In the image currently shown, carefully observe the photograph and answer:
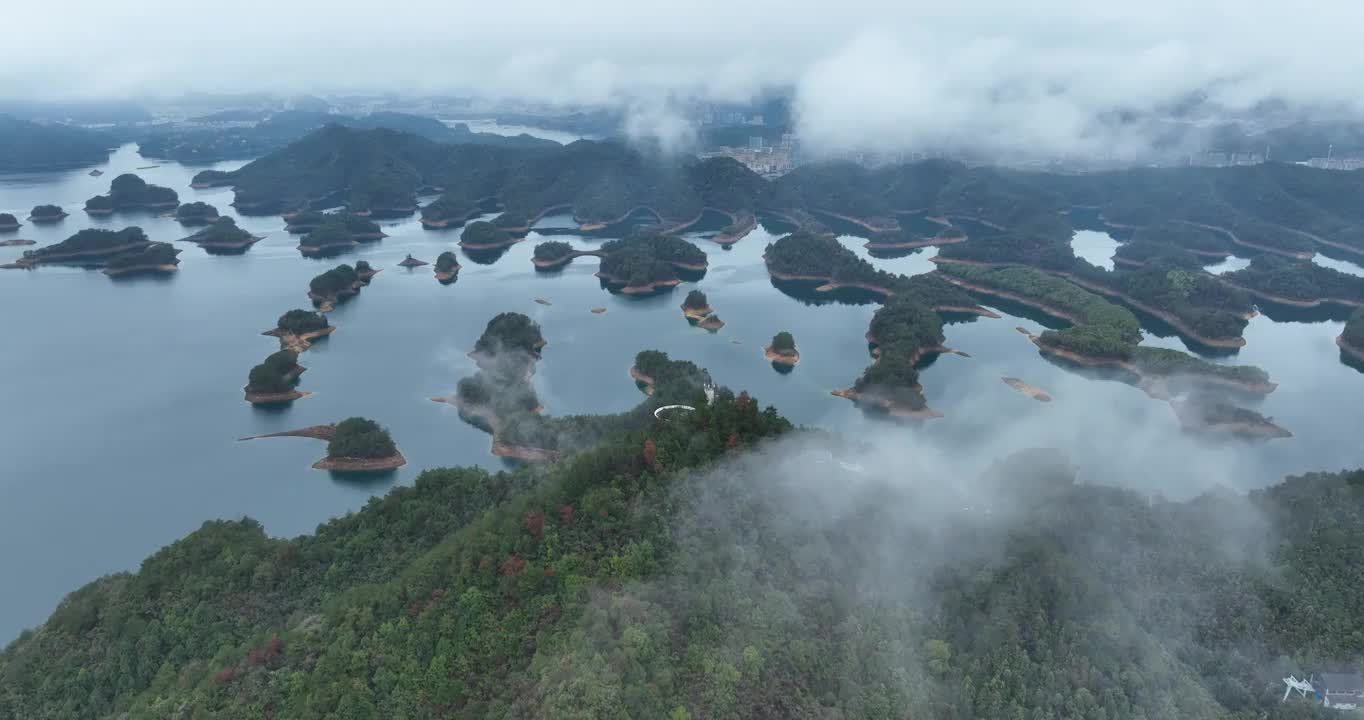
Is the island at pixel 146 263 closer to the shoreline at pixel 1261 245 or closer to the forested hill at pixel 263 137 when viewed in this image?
the forested hill at pixel 263 137

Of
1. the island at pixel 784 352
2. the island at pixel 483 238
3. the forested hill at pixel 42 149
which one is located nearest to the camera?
the island at pixel 784 352

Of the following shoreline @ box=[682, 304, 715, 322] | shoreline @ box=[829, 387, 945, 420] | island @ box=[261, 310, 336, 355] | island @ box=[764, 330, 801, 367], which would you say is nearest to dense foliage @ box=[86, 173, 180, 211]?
island @ box=[261, 310, 336, 355]

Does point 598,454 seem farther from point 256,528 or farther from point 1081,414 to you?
point 1081,414

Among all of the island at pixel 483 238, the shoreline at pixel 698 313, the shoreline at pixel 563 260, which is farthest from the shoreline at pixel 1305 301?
the island at pixel 483 238

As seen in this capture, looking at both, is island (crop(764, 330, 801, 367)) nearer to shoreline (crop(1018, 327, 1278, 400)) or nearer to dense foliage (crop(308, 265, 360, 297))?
shoreline (crop(1018, 327, 1278, 400))

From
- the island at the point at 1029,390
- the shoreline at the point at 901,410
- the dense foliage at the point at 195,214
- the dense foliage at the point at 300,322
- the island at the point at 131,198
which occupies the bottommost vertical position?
the island at the point at 1029,390

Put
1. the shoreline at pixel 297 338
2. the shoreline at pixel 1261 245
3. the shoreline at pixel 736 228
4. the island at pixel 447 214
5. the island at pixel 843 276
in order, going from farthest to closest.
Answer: the island at pixel 447 214, the shoreline at pixel 736 228, the shoreline at pixel 1261 245, the island at pixel 843 276, the shoreline at pixel 297 338

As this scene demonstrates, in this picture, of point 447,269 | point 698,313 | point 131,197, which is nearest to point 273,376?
point 698,313
